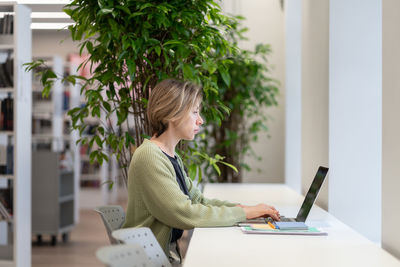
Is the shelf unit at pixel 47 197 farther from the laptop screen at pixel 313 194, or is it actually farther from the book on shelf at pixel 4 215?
the laptop screen at pixel 313 194

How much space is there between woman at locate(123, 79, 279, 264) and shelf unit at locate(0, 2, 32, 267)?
8.31ft

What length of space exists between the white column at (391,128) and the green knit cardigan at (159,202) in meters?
0.65

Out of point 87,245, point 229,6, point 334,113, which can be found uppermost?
point 229,6

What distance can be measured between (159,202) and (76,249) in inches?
162

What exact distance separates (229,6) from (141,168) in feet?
13.2

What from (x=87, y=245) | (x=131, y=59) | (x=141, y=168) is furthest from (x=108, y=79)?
(x=87, y=245)

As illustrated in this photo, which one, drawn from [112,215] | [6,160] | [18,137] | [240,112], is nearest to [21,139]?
[18,137]

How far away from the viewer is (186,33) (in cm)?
303

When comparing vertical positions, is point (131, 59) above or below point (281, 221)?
above

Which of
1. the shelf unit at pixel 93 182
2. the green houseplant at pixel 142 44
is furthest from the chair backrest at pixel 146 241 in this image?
the shelf unit at pixel 93 182

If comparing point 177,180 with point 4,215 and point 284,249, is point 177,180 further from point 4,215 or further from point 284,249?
point 4,215

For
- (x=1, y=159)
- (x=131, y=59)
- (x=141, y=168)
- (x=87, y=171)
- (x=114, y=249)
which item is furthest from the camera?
(x=87, y=171)

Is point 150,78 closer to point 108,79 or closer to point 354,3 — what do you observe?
point 108,79

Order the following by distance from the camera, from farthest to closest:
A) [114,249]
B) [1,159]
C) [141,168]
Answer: [1,159] < [141,168] < [114,249]
